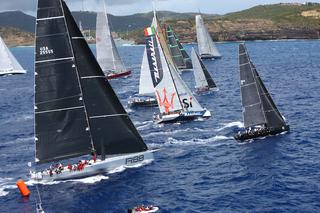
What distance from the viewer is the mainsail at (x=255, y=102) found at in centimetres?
5731

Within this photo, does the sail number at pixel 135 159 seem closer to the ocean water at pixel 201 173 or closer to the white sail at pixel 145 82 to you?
the ocean water at pixel 201 173

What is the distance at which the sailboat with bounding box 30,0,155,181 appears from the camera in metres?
42.9

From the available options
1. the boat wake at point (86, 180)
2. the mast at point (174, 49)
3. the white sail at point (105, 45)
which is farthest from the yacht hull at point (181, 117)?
the white sail at point (105, 45)

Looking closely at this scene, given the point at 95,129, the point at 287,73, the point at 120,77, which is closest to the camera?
the point at 95,129

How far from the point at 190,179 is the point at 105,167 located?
8822 mm

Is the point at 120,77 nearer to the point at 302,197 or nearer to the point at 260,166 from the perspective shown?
the point at 260,166

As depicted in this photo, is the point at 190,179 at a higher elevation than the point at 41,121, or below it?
below

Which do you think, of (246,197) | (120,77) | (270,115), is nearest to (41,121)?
(246,197)

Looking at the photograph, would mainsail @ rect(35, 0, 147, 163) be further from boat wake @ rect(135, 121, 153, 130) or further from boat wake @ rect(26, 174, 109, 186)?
boat wake @ rect(135, 121, 153, 130)

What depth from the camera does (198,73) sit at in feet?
306

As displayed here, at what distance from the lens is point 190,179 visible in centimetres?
4575

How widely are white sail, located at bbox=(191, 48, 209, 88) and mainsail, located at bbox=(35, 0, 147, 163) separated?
4435cm

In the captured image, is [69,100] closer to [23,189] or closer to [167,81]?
[23,189]

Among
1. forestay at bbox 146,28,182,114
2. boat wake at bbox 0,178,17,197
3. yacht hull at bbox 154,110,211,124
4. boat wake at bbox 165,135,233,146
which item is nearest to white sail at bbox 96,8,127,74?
forestay at bbox 146,28,182,114
